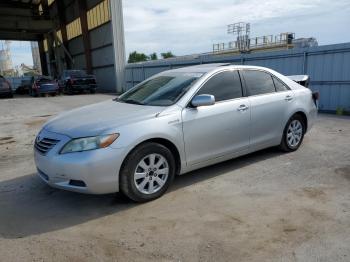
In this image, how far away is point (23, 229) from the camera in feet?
11.8

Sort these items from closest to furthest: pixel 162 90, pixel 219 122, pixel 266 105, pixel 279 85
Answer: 1. pixel 219 122
2. pixel 162 90
3. pixel 266 105
4. pixel 279 85

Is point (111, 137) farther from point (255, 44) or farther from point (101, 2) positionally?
point (255, 44)

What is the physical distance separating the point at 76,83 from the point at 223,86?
858 inches

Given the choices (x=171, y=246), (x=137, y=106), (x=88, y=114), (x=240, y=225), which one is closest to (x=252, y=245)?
(x=240, y=225)

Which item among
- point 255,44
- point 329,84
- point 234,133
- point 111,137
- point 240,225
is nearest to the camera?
point 240,225

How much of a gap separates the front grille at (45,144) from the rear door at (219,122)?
5.28ft

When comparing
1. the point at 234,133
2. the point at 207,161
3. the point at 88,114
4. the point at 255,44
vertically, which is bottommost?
the point at 207,161

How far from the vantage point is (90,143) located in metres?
3.77

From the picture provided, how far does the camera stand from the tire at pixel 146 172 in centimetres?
390

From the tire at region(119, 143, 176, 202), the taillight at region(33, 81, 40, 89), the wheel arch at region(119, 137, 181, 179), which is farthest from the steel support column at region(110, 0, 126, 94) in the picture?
the tire at region(119, 143, 176, 202)

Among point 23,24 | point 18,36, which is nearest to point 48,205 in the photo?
point 23,24

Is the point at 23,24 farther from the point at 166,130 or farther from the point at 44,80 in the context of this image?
the point at 166,130

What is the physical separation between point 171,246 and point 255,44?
50948 millimetres

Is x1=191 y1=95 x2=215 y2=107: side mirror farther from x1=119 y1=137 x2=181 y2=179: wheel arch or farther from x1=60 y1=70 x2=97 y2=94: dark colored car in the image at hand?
x1=60 y1=70 x2=97 y2=94: dark colored car
